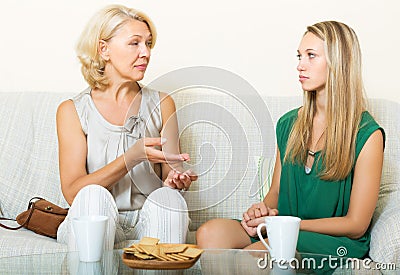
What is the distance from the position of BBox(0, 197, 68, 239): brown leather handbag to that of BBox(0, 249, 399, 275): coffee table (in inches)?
18.2

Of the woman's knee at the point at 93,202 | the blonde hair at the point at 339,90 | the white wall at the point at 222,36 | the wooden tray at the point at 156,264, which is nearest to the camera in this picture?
the wooden tray at the point at 156,264

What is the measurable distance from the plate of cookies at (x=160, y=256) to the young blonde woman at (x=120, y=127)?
50 cm

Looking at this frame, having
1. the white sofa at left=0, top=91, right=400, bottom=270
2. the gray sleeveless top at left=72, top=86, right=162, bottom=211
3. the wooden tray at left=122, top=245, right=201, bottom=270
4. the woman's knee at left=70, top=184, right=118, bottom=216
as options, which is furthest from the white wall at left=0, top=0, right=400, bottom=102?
the wooden tray at left=122, top=245, right=201, bottom=270

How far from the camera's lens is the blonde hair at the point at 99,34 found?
2.39 metres

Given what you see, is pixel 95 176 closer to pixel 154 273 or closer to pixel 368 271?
pixel 154 273

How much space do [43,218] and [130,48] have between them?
61 centimetres

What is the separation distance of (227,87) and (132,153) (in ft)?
1.20

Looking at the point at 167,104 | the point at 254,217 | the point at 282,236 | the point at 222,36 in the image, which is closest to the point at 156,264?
the point at 282,236

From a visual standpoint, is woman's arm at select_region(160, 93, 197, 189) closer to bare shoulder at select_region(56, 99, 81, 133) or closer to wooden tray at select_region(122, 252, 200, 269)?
bare shoulder at select_region(56, 99, 81, 133)

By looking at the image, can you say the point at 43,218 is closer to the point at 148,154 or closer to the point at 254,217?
the point at 148,154

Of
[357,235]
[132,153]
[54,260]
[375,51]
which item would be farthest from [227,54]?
[54,260]

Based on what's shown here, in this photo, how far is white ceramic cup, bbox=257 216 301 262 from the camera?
169 cm

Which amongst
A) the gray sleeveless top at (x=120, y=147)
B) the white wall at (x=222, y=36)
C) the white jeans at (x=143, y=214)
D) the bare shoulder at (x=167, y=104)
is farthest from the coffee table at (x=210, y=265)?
the white wall at (x=222, y=36)

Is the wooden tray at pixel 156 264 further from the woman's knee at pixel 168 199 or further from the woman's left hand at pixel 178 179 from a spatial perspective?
the woman's left hand at pixel 178 179
